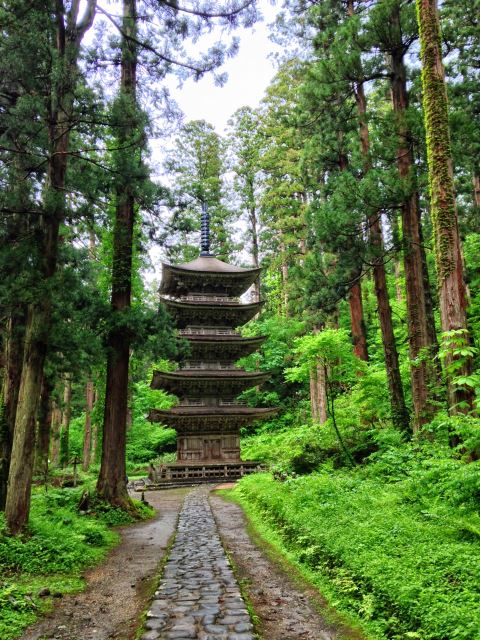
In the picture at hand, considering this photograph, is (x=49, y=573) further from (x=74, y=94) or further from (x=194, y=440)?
(x=194, y=440)

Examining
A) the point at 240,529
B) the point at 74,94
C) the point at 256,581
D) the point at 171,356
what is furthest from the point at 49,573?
the point at 74,94

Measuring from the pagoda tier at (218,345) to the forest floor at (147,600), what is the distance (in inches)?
582

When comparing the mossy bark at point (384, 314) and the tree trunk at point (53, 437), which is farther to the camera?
the tree trunk at point (53, 437)

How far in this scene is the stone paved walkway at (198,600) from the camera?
13.9 feet

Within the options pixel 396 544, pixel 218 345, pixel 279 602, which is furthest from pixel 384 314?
pixel 218 345

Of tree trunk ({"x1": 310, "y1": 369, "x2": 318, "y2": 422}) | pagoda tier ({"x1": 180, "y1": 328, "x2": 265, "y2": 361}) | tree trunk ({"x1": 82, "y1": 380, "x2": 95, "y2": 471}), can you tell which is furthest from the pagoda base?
pagoda tier ({"x1": 180, "y1": 328, "x2": 265, "y2": 361})

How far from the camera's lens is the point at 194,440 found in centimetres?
2411

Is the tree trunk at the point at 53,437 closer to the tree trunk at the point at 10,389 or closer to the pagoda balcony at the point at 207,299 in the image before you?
the pagoda balcony at the point at 207,299

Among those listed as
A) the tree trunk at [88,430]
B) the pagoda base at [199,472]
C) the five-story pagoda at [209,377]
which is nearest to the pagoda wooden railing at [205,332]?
the five-story pagoda at [209,377]

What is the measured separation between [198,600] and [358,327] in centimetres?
1440

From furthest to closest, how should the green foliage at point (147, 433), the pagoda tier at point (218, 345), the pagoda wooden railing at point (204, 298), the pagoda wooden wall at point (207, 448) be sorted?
1. the green foliage at point (147, 433)
2. the pagoda wooden railing at point (204, 298)
3. the pagoda wooden wall at point (207, 448)
4. the pagoda tier at point (218, 345)

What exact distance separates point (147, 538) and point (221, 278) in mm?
16914

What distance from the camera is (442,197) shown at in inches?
282

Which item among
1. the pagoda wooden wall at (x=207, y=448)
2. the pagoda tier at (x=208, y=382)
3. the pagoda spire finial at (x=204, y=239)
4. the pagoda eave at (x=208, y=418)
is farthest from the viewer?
the pagoda spire finial at (x=204, y=239)
